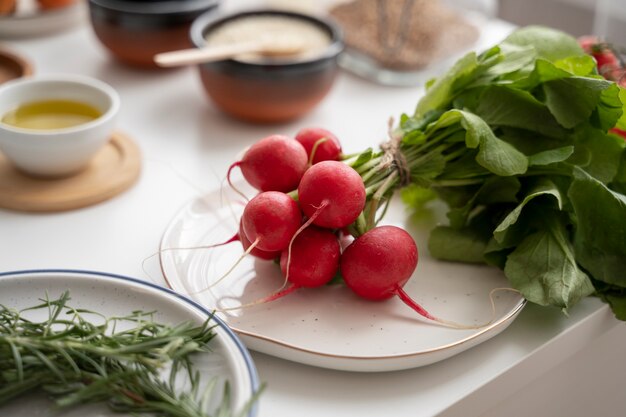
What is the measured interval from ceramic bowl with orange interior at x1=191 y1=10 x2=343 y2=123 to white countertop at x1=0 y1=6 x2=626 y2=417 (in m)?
0.05

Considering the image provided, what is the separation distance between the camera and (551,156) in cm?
85

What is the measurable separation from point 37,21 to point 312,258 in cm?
90

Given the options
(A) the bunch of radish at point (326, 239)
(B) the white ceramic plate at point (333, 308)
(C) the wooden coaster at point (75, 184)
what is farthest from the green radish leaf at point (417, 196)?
(C) the wooden coaster at point (75, 184)

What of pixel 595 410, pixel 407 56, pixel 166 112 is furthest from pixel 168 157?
pixel 595 410

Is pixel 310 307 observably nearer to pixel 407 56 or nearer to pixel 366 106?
pixel 366 106

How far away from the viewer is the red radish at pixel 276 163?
0.85 meters

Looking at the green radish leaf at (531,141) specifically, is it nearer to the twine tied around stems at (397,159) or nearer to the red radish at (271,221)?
the twine tied around stems at (397,159)

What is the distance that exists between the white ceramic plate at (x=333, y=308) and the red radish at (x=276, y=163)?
91 mm

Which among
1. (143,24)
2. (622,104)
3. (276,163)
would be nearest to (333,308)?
(276,163)

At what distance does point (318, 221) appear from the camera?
81 centimetres

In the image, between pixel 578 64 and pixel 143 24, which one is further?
pixel 143 24

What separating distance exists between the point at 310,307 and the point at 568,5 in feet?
5.63

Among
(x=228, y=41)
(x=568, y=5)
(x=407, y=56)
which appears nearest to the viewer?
(x=228, y=41)

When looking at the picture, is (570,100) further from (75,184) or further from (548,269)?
(75,184)
